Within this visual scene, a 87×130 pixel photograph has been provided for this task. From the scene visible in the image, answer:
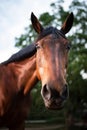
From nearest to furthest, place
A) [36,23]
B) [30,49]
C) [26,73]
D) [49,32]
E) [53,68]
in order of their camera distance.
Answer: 1. [53,68]
2. [49,32]
3. [36,23]
4. [30,49]
5. [26,73]

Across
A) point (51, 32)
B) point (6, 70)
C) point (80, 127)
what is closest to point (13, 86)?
point (6, 70)

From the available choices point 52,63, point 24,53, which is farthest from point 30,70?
point 52,63

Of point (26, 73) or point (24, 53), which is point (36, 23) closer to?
point (24, 53)

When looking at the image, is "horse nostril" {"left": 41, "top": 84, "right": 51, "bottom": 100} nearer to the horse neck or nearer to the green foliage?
the horse neck

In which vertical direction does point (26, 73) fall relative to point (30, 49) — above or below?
below

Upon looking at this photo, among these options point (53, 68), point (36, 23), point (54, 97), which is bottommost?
point (54, 97)

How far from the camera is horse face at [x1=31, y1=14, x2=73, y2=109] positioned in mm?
3537

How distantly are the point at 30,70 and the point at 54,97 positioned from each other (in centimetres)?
112

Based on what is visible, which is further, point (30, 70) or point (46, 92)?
point (30, 70)

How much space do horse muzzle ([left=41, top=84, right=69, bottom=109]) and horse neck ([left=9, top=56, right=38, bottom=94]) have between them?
975 mm

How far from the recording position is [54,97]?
3533mm

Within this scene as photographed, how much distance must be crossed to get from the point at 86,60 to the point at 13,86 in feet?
69.1

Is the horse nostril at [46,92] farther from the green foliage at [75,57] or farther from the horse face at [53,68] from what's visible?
the green foliage at [75,57]

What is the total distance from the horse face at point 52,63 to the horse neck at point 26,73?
0.23 metres
